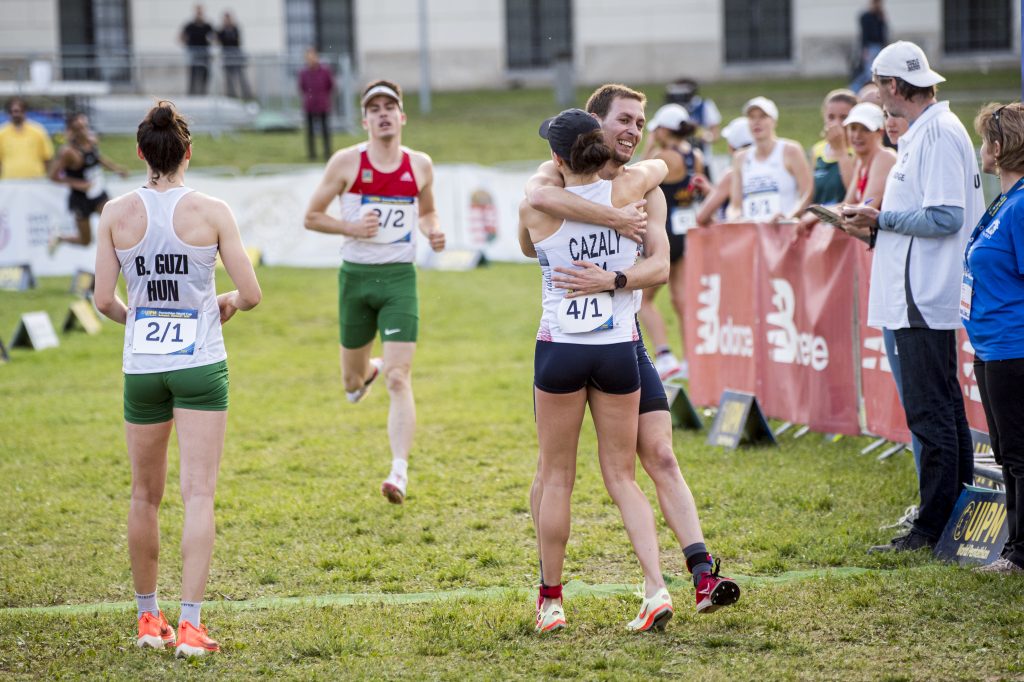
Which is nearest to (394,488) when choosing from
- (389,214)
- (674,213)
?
(389,214)

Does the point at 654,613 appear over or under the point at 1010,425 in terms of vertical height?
under

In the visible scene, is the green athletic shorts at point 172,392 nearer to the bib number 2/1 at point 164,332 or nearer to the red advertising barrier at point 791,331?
the bib number 2/1 at point 164,332

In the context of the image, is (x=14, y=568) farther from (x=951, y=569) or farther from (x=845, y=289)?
(x=845, y=289)

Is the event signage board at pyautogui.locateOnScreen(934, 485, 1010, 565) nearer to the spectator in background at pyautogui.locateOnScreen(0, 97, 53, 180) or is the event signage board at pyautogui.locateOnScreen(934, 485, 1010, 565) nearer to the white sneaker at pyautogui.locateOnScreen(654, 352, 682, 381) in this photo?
the white sneaker at pyautogui.locateOnScreen(654, 352, 682, 381)

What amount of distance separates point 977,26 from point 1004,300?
34.0 metres

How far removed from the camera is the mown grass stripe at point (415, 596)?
213 inches

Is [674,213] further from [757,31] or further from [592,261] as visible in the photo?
[757,31]

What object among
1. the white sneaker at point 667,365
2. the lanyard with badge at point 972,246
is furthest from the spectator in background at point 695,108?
the lanyard with badge at point 972,246

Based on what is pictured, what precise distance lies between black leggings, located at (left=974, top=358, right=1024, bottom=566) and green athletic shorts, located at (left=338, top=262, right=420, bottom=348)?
11.4 feet

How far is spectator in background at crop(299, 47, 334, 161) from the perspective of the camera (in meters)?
24.6

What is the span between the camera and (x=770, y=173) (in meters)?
9.72

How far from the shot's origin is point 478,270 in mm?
18266

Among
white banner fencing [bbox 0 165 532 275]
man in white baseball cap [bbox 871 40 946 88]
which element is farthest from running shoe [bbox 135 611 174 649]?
white banner fencing [bbox 0 165 532 275]

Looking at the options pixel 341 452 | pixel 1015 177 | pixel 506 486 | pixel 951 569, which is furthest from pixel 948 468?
pixel 341 452
